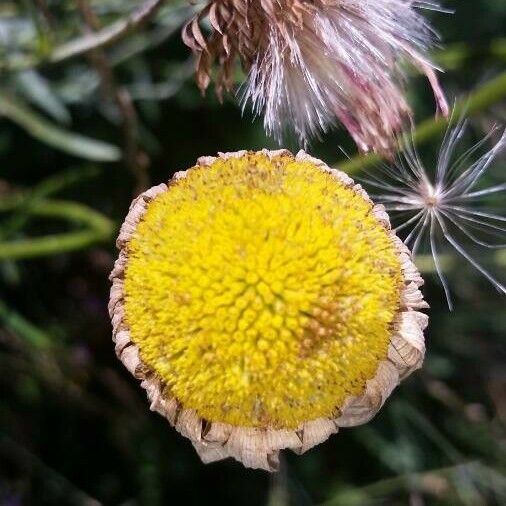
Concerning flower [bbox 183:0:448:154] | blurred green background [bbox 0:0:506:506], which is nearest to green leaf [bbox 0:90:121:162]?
blurred green background [bbox 0:0:506:506]

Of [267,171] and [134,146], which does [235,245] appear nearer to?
[267,171]

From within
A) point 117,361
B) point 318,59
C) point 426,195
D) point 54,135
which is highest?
point 318,59

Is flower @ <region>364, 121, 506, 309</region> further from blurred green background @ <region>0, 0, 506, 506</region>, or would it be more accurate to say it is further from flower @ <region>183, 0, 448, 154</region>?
blurred green background @ <region>0, 0, 506, 506</region>

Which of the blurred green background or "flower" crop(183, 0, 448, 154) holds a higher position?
"flower" crop(183, 0, 448, 154)

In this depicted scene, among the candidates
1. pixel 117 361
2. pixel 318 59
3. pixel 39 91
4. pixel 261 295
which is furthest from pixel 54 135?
pixel 261 295

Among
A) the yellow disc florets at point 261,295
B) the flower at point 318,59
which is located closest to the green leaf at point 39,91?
the flower at point 318,59

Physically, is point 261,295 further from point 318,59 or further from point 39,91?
point 39,91

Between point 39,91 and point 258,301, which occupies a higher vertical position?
point 258,301
